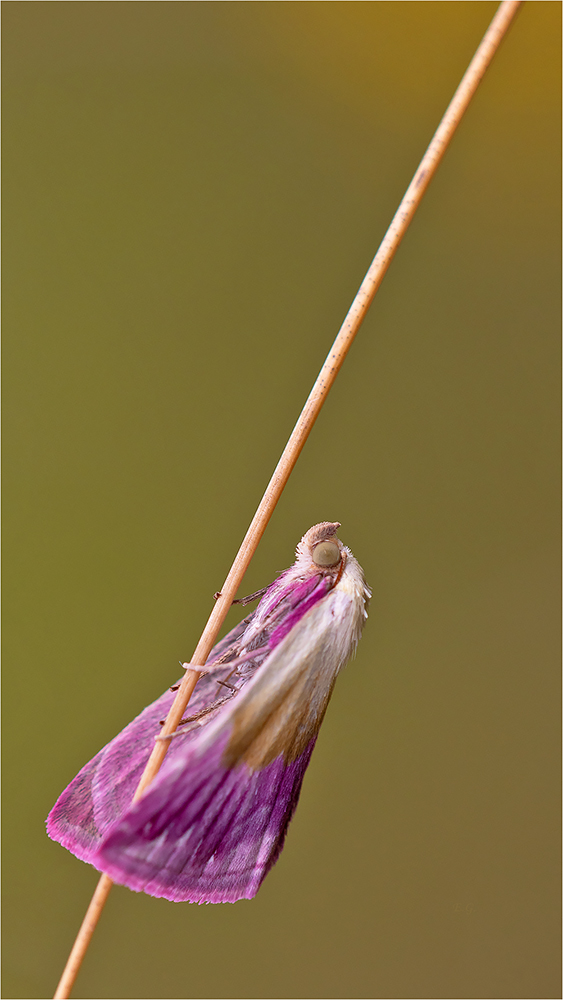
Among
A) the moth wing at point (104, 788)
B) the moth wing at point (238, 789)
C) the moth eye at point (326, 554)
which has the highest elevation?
the moth eye at point (326, 554)

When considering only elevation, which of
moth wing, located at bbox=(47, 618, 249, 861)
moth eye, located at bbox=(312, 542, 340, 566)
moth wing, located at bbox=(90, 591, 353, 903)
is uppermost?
moth eye, located at bbox=(312, 542, 340, 566)

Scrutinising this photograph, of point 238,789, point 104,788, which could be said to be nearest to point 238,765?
point 238,789

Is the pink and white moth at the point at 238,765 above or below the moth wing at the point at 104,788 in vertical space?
above

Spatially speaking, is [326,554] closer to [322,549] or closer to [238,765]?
[322,549]

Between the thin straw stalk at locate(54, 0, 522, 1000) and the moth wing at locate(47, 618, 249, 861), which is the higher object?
the thin straw stalk at locate(54, 0, 522, 1000)
